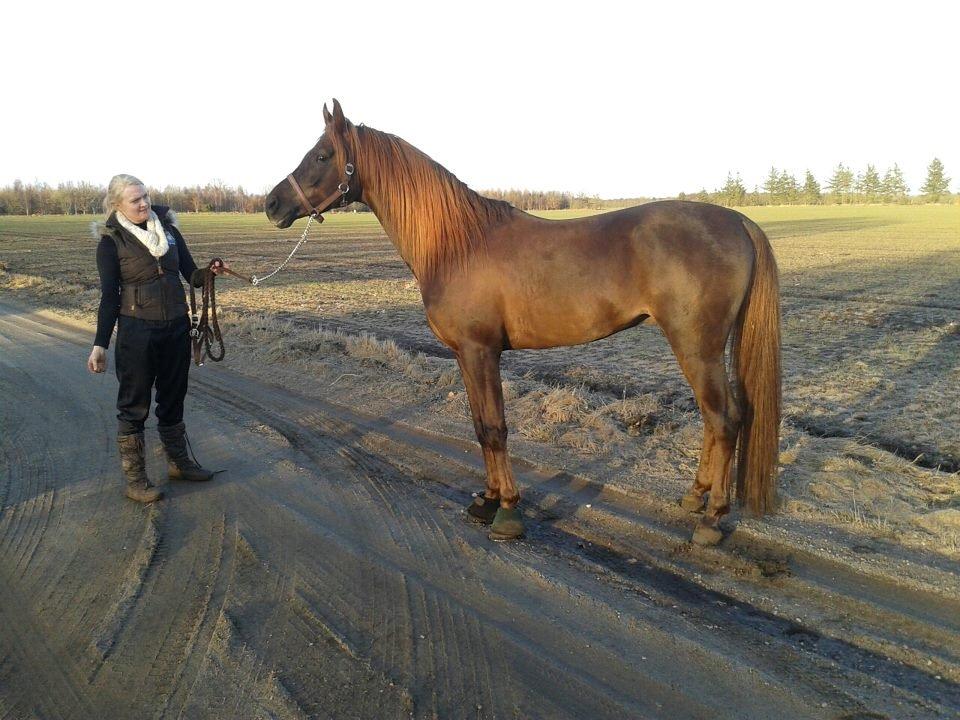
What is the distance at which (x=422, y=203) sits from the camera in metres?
4.17

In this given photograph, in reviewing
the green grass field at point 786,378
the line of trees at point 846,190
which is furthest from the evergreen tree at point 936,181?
the green grass field at point 786,378

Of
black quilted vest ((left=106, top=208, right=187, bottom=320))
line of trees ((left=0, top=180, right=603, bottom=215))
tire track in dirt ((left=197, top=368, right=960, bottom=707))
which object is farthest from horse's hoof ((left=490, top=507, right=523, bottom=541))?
line of trees ((left=0, top=180, right=603, bottom=215))

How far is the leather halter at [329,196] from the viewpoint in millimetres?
4219

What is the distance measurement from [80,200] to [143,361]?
97.7 m

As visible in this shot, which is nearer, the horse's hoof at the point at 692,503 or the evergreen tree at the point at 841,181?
the horse's hoof at the point at 692,503

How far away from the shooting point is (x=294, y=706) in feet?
7.86

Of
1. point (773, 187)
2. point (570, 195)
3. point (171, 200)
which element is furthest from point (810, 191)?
point (171, 200)

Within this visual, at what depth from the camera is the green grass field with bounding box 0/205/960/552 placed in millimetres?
4336

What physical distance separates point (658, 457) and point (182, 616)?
348 centimetres

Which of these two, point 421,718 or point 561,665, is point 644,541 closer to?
point 561,665

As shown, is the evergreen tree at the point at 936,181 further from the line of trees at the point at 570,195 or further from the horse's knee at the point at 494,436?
the horse's knee at the point at 494,436

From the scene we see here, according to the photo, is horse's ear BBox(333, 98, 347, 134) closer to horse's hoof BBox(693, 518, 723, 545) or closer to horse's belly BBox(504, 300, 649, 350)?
horse's belly BBox(504, 300, 649, 350)

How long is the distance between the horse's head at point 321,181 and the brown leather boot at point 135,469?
76.5 inches

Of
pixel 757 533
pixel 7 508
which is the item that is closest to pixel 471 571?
pixel 757 533
